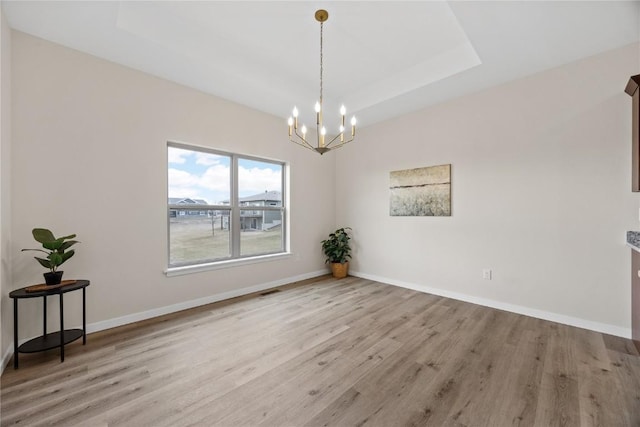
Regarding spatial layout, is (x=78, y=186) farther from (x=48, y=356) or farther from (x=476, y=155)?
(x=476, y=155)

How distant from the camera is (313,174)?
4.95m

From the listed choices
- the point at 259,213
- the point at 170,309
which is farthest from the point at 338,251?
the point at 170,309

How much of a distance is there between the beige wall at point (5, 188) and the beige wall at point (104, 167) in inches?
3.0

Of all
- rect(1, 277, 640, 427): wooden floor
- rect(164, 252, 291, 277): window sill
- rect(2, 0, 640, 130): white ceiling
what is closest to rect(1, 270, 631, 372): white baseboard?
rect(1, 277, 640, 427): wooden floor

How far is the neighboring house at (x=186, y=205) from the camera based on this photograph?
339 cm

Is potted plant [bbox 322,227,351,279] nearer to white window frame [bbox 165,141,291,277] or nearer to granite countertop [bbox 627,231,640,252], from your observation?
white window frame [bbox 165,141,291,277]

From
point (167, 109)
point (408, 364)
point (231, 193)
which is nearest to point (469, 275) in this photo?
point (408, 364)

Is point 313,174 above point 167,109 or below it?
below

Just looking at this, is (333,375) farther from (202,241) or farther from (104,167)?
(104,167)

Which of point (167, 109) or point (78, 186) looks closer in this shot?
point (78, 186)

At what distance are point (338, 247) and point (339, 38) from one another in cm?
331

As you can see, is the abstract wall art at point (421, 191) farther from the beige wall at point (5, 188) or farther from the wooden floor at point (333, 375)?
the beige wall at point (5, 188)

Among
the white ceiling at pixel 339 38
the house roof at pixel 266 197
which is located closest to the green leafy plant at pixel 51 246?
the white ceiling at pixel 339 38

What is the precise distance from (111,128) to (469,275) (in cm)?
475
